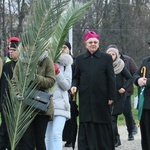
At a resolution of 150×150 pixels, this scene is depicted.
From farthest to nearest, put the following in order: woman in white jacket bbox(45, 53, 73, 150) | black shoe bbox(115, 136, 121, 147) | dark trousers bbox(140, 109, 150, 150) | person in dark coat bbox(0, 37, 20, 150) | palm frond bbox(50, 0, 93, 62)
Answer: black shoe bbox(115, 136, 121, 147), dark trousers bbox(140, 109, 150, 150), woman in white jacket bbox(45, 53, 73, 150), person in dark coat bbox(0, 37, 20, 150), palm frond bbox(50, 0, 93, 62)

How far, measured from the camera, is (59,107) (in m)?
7.13

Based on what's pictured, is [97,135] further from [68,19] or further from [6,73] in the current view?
[68,19]

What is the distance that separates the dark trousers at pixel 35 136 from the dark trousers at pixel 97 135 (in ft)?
5.20

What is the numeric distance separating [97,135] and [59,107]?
83cm

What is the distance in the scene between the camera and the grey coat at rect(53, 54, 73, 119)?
279 inches

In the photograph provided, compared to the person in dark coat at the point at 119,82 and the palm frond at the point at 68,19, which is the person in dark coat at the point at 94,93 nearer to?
the person in dark coat at the point at 119,82

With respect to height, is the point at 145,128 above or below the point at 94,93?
below

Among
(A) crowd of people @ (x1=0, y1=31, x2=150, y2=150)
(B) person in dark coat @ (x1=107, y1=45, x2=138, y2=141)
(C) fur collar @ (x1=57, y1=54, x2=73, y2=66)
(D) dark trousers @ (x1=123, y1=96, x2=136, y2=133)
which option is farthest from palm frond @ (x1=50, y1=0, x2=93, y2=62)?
(D) dark trousers @ (x1=123, y1=96, x2=136, y2=133)

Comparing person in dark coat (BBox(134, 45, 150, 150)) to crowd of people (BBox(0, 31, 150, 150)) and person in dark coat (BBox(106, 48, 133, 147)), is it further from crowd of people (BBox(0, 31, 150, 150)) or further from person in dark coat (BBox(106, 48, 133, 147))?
person in dark coat (BBox(106, 48, 133, 147))

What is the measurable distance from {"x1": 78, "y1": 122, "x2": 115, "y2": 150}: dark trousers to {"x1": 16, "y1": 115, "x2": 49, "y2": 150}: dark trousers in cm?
159

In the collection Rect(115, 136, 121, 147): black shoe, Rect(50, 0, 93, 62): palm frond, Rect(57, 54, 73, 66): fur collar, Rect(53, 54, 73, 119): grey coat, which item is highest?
Rect(50, 0, 93, 62): palm frond

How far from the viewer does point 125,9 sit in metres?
Answer: 40.1

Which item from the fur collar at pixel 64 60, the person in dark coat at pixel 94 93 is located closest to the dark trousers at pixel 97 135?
the person in dark coat at pixel 94 93

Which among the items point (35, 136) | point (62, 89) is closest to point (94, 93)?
point (62, 89)
